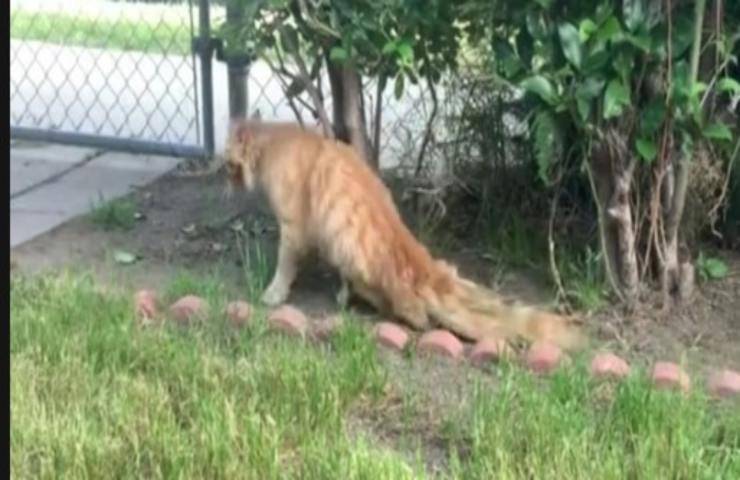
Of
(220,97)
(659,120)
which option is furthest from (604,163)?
(220,97)

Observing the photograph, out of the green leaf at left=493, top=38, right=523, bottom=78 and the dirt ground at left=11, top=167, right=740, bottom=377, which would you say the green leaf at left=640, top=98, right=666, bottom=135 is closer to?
the green leaf at left=493, top=38, right=523, bottom=78

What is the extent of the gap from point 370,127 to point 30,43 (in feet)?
12.6

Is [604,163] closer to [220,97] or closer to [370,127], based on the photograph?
[370,127]

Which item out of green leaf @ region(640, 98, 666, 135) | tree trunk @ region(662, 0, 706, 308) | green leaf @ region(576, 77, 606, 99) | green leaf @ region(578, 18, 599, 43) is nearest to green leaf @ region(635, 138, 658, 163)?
green leaf @ region(640, 98, 666, 135)

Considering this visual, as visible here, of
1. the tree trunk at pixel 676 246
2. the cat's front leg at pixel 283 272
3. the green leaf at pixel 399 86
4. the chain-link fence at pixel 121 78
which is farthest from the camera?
the chain-link fence at pixel 121 78

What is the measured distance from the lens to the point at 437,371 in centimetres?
436

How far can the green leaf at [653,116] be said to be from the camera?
4488mm

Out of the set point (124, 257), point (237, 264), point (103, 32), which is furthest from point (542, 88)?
point (103, 32)

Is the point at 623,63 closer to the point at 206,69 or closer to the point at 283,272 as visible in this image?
the point at 283,272

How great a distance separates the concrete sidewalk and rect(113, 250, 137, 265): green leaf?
0.40 metres

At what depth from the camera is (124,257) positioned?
5473mm

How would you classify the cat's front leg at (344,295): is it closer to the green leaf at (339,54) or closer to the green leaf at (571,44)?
the green leaf at (339,54)

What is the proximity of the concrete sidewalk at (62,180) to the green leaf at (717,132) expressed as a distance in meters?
2.41

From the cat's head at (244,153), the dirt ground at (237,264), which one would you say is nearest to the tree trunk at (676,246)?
the dirt ground at (237,264)
